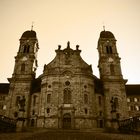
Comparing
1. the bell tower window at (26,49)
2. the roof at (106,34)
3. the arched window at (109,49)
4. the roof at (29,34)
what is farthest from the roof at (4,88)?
the roof at (106,34)

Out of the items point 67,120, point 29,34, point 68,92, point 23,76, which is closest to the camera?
point 67,120

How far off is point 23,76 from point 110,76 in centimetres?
2071

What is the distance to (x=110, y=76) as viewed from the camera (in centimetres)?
4984

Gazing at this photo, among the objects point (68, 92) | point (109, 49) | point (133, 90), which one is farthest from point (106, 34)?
point (68, 92)

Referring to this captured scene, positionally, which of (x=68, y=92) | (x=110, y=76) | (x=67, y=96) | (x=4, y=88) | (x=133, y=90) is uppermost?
(x=110, y=76)

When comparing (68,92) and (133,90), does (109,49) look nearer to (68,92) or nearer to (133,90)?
(133,90)

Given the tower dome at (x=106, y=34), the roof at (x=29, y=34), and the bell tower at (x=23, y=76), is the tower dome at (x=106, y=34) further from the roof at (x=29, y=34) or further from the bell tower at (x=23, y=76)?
the roof at (x=29, y=34)

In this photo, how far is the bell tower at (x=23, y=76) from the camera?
45688 millimetres

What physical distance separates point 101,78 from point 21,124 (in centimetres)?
2526

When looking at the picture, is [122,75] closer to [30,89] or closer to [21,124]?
[30,89]

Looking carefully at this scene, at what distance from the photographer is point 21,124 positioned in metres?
31.2

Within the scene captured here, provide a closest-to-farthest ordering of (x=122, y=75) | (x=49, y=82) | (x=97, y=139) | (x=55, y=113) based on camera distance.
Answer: (x=97, y=139), (x=55, y=113), (x=49, y=82), (x=122, y=75)

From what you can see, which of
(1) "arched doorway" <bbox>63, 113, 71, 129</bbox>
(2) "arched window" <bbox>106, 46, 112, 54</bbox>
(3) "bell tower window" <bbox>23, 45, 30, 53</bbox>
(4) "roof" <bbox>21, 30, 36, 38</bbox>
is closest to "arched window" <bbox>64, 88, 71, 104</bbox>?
(1) "arched doorway" <bbox>63, 113, 71, 129</bbox>

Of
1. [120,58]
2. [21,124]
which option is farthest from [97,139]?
[120,58]
